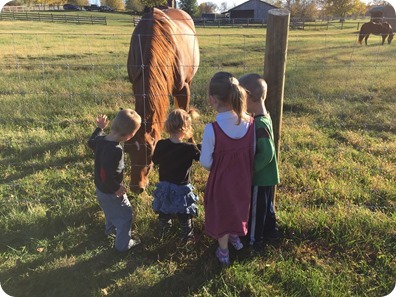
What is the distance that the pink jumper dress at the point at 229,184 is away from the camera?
7.63ft

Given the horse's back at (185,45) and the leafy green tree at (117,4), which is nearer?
the horse's back at (185,45)

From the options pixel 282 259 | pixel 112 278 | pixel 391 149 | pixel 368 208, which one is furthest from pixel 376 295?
pixel 391 149

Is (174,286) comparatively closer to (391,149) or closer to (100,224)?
(100,224)

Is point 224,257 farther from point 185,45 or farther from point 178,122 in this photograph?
point 185,45

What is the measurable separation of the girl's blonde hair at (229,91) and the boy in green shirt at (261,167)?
0.26 m

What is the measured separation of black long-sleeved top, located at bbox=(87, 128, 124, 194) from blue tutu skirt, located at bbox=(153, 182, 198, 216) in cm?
35

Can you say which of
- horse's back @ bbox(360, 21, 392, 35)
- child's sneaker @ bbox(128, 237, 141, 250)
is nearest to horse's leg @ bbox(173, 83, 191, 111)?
child's sneaker @ bbox(128, 237, 141, 250)

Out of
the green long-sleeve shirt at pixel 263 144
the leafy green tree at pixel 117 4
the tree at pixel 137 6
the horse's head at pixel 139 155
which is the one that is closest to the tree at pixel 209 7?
the tree at pixel 137 6

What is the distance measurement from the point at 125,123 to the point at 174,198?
28.5 inches

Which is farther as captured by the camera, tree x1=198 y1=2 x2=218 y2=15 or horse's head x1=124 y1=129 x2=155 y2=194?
tree x1=198 y1=2 x2=218 y2=15

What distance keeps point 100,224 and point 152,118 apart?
108cm

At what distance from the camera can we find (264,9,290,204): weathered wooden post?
8.46ft

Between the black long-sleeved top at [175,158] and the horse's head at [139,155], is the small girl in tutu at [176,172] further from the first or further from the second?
the horse's head at [139,155]

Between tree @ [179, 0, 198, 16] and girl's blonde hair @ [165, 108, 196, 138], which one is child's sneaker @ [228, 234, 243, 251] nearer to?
girl's blonde hair @ [165, 108, 196, 138]
